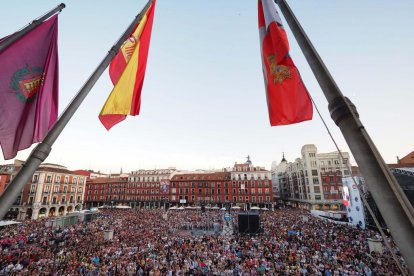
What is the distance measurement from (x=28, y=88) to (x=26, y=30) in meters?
1.15

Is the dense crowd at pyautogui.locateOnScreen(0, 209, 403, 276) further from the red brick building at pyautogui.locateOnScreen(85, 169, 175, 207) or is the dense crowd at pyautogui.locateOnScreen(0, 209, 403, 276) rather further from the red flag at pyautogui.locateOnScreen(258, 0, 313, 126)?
the red brick building at pyautogui.locateOnScreen(85, 169, 175, 207)

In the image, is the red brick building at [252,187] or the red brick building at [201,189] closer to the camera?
the red brick building at [252,187]

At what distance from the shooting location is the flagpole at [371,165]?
5.79ft

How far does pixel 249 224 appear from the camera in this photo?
25500 millimetres

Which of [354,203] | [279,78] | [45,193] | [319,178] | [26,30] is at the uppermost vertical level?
[26,30]

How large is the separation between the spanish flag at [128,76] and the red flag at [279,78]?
308cm

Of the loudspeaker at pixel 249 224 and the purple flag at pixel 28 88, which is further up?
the purple flag at pixel 28 88

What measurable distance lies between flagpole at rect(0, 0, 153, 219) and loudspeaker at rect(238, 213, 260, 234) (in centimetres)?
2506

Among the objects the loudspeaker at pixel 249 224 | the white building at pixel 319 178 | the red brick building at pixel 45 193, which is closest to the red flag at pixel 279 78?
the loudspeaker at pixel 249 224

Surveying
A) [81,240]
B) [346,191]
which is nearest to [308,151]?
[346,191]

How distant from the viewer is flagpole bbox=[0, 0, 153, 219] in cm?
266

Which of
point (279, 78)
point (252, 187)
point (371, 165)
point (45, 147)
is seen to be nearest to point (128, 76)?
point (45, 147)

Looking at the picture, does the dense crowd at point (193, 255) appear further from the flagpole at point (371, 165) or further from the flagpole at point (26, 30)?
the flagpole at point (371, 165)

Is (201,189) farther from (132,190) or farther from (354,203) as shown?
(354,203)
